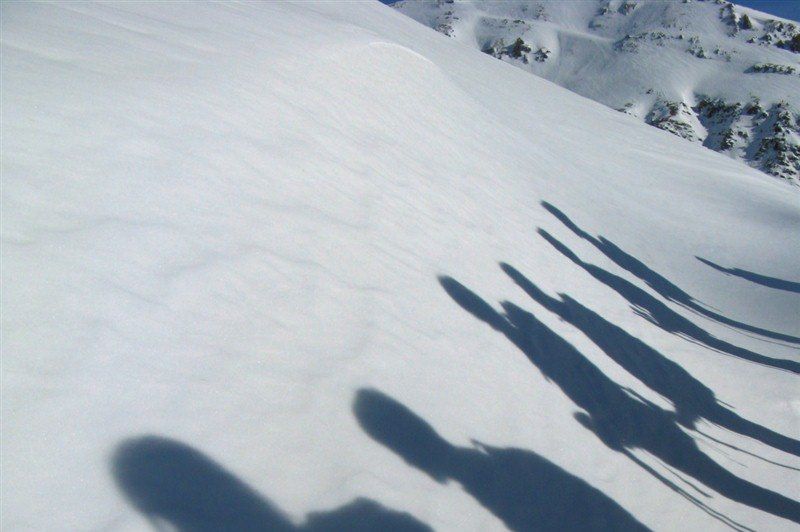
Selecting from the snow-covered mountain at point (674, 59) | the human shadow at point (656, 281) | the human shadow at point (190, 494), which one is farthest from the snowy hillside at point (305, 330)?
the snow-covered mountain at point (674, 59)

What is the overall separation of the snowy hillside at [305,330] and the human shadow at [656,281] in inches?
18.6

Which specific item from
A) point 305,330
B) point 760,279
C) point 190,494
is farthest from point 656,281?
point 190,494

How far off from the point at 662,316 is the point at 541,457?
4.57m

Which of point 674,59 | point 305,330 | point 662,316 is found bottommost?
point 662,316

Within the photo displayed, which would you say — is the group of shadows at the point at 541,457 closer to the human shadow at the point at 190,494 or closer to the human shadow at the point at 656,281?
the human shadow at the point at 190,494

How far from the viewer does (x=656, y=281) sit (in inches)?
325

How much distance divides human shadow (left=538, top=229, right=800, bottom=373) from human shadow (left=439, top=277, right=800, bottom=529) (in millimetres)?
2369

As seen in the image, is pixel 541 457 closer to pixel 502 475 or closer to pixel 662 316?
pixel 502 475

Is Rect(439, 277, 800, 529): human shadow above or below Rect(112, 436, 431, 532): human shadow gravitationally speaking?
below

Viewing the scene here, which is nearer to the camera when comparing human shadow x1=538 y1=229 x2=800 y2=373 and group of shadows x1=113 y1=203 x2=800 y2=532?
group of shadows x1=113 y1=203 x2=800 y2=532

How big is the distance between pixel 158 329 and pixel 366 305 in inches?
51.2

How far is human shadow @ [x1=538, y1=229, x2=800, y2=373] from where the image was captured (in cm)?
669

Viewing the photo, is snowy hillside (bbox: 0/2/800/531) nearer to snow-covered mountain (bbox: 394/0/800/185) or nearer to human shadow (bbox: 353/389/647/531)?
human shadow (bbox: 353/389/647/531)

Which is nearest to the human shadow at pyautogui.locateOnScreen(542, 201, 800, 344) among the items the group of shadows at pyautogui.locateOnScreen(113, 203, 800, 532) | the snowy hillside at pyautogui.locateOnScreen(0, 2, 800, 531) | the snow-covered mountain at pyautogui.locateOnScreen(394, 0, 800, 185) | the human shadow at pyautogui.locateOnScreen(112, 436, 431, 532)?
the snowy hillside at pyautogui.locateOnScreen(0, 2, 800, 531)
